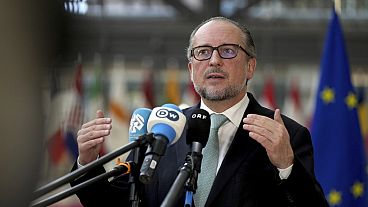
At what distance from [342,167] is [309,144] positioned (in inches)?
58.0

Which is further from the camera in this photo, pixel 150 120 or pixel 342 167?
pixel 342 167

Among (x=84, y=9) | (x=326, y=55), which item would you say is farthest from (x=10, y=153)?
(x=326, y=55)

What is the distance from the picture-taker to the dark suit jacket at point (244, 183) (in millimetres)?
1874

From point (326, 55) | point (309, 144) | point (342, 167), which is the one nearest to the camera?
point (309, 144)

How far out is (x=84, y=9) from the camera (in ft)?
2.28

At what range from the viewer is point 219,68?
2156 millimetres

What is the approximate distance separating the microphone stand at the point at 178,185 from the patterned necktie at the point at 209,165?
430mm

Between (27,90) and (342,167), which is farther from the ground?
(27,90)

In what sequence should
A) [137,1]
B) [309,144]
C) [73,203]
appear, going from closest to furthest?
[309,144] → [73,203] → [137,1]

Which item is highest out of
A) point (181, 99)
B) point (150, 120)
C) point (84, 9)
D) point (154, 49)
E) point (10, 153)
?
point (84, 9)

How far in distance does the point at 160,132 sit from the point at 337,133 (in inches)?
84.9

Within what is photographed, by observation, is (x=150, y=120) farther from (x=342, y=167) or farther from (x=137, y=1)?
(x=137, y=1)

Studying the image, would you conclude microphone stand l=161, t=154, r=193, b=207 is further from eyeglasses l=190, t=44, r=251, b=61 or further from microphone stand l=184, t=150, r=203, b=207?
eyeglasses l=190, t=44, r=251, b=61

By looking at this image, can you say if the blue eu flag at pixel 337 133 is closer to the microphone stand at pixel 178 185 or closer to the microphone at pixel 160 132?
the microphone at pixel 160 132
